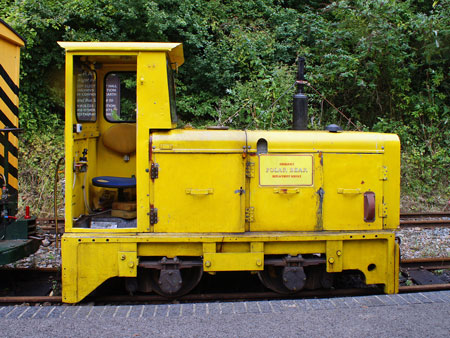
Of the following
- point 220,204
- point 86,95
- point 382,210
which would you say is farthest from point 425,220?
point 86,95

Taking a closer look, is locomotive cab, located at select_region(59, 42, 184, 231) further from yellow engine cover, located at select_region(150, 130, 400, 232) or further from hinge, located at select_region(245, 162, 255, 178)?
hinge, located at select_region(245, 162, 255, 178)

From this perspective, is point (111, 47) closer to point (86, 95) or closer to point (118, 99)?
point (86, 95)

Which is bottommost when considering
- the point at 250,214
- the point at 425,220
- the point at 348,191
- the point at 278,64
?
the point at 425,220

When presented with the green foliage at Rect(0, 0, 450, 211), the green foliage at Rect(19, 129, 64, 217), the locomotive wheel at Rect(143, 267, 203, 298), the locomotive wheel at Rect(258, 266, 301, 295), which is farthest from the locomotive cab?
the green foliage at Rect(0, 0, 450, 211)

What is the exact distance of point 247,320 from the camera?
3775 mm

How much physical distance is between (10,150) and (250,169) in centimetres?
298

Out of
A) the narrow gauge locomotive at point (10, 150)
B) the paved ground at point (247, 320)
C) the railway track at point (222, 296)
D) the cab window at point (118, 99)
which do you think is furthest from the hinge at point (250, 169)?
the narrow gauge locomotive at point (10, 150)

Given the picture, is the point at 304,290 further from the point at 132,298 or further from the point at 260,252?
the point at 132,298

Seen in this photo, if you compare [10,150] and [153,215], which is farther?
[10,150]

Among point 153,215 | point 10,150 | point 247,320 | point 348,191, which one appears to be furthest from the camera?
point 10,150

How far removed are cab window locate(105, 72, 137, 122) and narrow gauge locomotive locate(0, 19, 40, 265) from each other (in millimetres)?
1073

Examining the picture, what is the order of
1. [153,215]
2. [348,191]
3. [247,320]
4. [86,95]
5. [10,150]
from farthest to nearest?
[10,150] < [86,95] < [348,191] < [153,215] < [247,320]

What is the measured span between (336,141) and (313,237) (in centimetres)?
103

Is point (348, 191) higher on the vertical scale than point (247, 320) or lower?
higher
